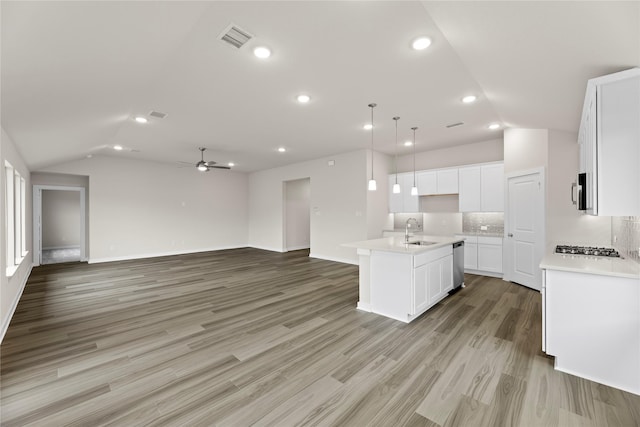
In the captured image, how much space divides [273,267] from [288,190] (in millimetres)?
3552

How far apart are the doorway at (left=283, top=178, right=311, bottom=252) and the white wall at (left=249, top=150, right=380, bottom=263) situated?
245mm

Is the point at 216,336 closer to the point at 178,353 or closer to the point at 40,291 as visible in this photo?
the point at 178,353

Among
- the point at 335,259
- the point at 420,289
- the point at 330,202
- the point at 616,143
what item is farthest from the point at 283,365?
the point at 330,202

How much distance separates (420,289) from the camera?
3500mm

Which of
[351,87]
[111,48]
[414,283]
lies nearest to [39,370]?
[111,48]

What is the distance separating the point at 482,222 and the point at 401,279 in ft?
12.3

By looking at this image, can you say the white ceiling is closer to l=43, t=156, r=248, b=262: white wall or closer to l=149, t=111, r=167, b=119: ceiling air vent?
l=149, t=111, r=167, b=119: ceiling air vent

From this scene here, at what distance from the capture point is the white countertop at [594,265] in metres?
2.12

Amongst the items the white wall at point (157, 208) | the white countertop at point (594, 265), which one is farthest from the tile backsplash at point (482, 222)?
the white wall at point (157, 208)

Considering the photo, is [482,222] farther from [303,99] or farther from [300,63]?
[300,63]

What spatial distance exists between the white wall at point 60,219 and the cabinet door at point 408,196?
37.9 ft

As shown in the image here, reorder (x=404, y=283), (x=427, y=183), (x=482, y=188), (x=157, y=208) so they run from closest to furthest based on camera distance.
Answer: (x=404, y=283)
(x=482, y=188)
(x=427, y=183)
(x=157, y=208)

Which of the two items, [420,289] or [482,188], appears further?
[482,188]

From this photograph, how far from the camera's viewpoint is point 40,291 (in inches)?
187
